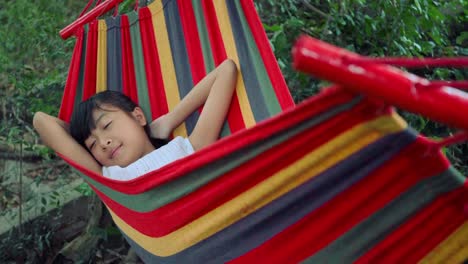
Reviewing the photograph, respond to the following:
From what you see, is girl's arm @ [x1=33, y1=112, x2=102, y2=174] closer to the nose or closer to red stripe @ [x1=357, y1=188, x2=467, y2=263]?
the nose

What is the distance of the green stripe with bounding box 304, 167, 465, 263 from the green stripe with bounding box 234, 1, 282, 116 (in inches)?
25.0

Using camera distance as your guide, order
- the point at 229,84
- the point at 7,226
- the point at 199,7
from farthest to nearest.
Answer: the point at 7,226 < the point at 199,7 < the point at 229,84

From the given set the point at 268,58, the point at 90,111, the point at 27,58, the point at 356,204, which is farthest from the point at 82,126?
the point at 27,58

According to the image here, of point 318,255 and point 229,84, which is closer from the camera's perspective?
point 318,255

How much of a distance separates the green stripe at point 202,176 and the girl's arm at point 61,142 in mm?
341

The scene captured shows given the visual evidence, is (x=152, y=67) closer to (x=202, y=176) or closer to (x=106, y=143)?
(x=106, y=143)

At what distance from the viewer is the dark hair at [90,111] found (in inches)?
83.5

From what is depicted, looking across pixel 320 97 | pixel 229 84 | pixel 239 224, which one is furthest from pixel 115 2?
pixel 320 97

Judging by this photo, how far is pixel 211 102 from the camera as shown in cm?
211

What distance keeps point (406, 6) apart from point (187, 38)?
892mm

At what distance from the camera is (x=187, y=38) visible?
2.29 meters

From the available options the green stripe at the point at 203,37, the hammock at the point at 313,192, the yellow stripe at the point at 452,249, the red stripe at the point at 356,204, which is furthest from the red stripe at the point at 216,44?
the yellow stripe at the point at 452,249

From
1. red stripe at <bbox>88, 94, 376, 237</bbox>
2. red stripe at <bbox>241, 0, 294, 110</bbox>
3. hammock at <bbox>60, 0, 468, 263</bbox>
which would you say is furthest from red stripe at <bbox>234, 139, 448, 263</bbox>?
red stripe at <bbox>241, 0, 294, 110</bbox>

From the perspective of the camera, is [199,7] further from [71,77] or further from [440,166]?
[440,166]
